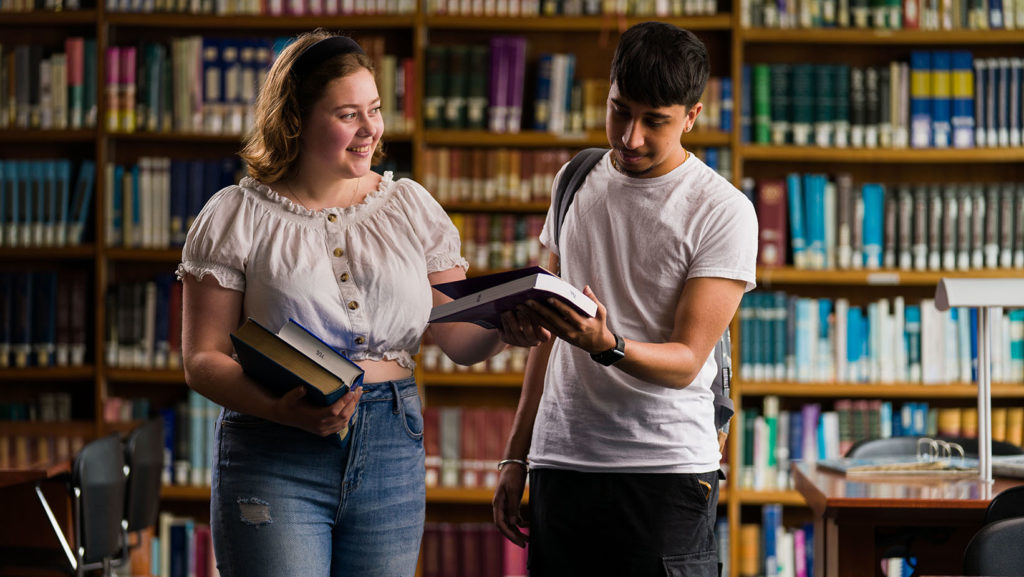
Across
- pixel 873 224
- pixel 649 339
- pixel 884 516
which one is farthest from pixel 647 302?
pixel 873 224

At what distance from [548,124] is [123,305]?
183 centimetres

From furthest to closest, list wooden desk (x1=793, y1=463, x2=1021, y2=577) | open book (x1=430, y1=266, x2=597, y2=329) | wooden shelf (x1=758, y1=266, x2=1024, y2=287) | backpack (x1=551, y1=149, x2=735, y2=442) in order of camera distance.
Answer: wooden shelf (x1=758, y1=266, x2=1024, y2=287)
wooden desk (x1=793, y1=463, x2=1021, y2=577)
backpack (x1=551, y1=149, x2=735, y2=442)
open book (x1=430, y1=266, x2=597, y2=329)

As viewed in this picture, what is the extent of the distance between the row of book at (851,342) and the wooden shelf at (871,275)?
0.08 m

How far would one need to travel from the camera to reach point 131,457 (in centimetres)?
330

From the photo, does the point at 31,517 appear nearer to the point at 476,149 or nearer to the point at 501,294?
the point at 476,149

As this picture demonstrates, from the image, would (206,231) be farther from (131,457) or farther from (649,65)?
(131,457)

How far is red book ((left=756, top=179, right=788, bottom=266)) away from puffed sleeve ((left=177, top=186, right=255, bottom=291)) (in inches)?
110

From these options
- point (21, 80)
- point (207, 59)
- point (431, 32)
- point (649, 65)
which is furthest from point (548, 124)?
point (649, 65)

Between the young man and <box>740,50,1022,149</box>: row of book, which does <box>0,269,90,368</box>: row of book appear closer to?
<box>740,50,1022,149</box>: row of book

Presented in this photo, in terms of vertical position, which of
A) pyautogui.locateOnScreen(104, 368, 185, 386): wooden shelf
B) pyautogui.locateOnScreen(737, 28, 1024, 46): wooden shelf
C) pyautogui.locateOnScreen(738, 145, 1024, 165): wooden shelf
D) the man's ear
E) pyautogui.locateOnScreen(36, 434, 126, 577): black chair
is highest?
pyautogui.locateOnScreen(737, 28, 1024, 46): wooden shelf

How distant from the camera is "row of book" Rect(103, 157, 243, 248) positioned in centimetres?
412

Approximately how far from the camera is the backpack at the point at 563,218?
1.74 meters

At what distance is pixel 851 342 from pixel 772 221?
56 cm

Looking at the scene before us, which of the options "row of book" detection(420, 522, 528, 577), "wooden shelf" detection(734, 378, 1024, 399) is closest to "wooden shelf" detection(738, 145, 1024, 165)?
"wooden shelf" detection(734, 378, 1024, 399)
